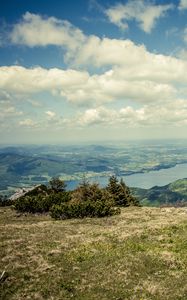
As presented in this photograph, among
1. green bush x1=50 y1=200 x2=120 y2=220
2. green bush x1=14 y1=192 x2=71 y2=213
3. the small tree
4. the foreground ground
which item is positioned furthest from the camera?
Result: the small tree

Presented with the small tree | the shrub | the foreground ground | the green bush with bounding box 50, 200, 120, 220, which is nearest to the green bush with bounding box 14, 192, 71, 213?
the green bush with bounding box 50, 200, 120, 220

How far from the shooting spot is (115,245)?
1104 inches

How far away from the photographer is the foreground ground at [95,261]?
19.3 meters

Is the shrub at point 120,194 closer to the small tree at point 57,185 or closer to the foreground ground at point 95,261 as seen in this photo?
the small tree at point 57,185

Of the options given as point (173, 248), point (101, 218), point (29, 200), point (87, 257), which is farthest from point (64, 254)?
Result: point (29, 200)

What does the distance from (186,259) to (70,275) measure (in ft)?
28.1

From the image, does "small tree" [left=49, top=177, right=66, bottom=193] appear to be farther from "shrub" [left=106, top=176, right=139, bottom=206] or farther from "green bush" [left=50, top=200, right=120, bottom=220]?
"green bush" [left=50, top=200, right=120, bottom=220]

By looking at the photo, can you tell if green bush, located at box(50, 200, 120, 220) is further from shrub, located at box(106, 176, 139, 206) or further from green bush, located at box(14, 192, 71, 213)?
shrub, located at box(106, 176, 139, 206)

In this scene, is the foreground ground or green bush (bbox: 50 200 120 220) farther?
green bush (bbox: 50 200 120 220)

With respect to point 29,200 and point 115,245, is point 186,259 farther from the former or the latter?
point 29,200

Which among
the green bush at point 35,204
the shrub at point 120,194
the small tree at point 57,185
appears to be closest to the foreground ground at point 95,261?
the green bush at point 35,204

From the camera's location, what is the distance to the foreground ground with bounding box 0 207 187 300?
1934cm

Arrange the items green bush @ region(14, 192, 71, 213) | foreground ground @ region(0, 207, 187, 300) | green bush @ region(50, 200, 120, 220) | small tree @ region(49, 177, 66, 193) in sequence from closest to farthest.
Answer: foreground ground @ region(0, 207, 187, 300)
green bush @ region(50, 200, 120, 220)
green bush @ region(14, 192, 71, 213)
small tree @ region(49, 177, 66, 193)

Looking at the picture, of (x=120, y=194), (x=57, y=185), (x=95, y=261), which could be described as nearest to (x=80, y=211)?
(x=120, y=194)
